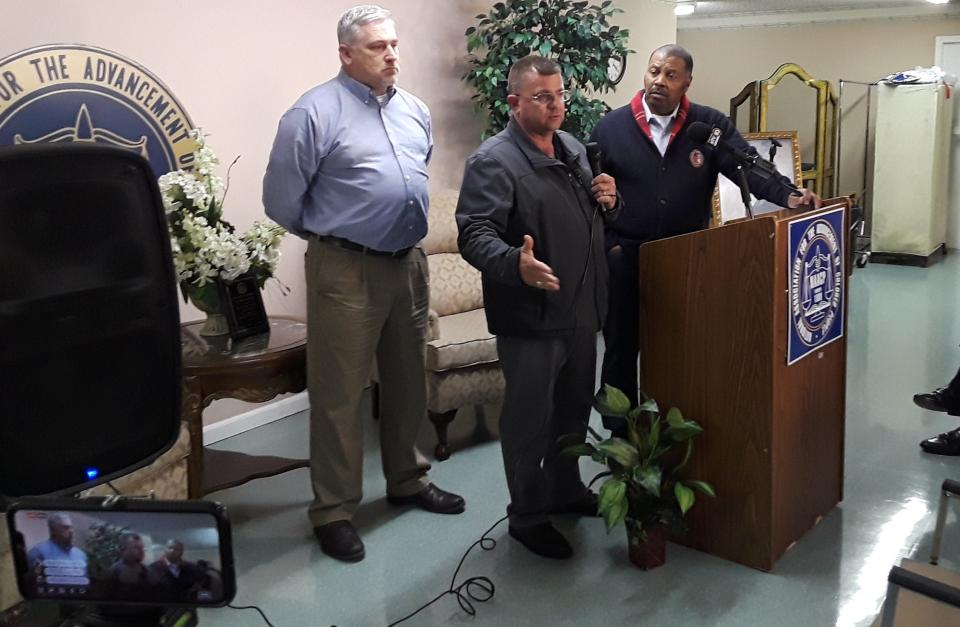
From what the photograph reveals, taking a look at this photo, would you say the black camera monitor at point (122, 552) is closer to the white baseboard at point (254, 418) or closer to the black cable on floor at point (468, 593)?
the black cable on floor at point (468, 593)

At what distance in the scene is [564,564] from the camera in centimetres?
257

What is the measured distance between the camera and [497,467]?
3.36 metres

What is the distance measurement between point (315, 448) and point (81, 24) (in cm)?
173

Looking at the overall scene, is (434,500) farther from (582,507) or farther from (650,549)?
(650,549)

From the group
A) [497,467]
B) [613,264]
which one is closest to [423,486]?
[497,467]

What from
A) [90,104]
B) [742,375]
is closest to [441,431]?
[742,375]

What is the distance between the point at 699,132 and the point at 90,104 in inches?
81.7

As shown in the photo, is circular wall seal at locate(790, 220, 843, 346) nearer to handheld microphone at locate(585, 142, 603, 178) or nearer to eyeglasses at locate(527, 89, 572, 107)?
handheld microphone at locate(585, 142, 603, 178)

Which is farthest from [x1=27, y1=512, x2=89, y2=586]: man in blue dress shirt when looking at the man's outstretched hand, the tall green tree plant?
the tall green tree plant

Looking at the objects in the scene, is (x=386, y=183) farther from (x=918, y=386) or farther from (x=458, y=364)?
(x=918, y=386)

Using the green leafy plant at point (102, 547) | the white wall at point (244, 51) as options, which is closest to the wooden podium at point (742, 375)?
the green leafy plant at point (102, 547)

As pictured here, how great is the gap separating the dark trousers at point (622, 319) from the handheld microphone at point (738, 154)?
0.47 meters

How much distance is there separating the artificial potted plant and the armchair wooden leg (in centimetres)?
99

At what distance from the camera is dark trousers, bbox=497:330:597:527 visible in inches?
96.5
